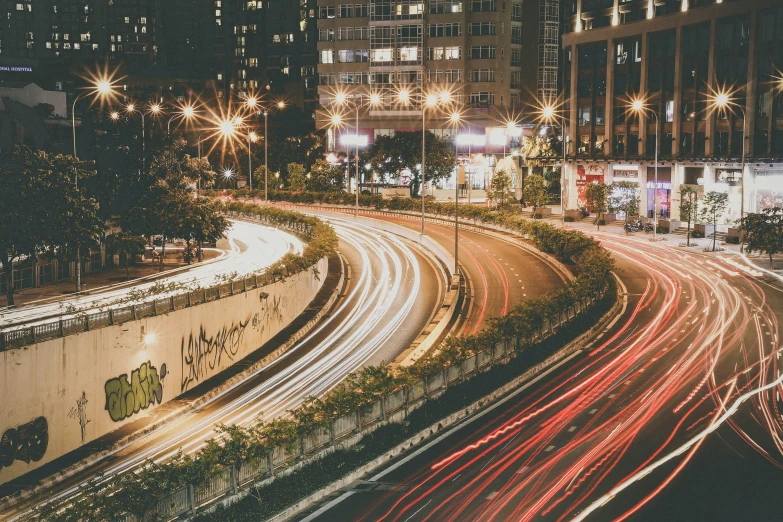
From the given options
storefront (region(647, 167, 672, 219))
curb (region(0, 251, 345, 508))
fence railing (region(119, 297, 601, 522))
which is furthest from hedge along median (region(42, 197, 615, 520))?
storefront (region(647, 167, 672, 219))

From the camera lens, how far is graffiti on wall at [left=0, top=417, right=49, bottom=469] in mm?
30125

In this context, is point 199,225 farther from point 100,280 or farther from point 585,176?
point 585,176

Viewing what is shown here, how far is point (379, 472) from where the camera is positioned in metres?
23.3

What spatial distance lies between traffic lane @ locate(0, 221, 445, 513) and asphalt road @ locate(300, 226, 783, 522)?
10.6m

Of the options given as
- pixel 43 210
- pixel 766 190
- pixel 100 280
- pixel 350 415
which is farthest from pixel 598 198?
pixel 350 415

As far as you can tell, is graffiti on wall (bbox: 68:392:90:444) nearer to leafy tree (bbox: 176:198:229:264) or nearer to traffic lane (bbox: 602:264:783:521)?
traffic lane (bbox: 602:264:783:521)

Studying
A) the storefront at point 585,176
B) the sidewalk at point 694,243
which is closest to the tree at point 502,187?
the sidewalk at point 694,243

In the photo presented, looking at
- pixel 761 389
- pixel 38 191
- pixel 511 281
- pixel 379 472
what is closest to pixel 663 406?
pixel 761 389

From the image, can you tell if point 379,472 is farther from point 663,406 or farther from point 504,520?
point 663,406

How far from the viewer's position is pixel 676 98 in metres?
88.6

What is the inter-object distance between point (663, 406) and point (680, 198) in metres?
60.1

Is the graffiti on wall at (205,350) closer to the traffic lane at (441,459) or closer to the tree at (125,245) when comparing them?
the traffic lane at (441,459)

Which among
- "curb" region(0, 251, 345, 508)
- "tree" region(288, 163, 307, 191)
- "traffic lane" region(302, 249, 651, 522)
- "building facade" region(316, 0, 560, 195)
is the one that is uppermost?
"building facade" region(316, 0, 560, 195)

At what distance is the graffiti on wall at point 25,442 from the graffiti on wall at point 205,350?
7819 mm
